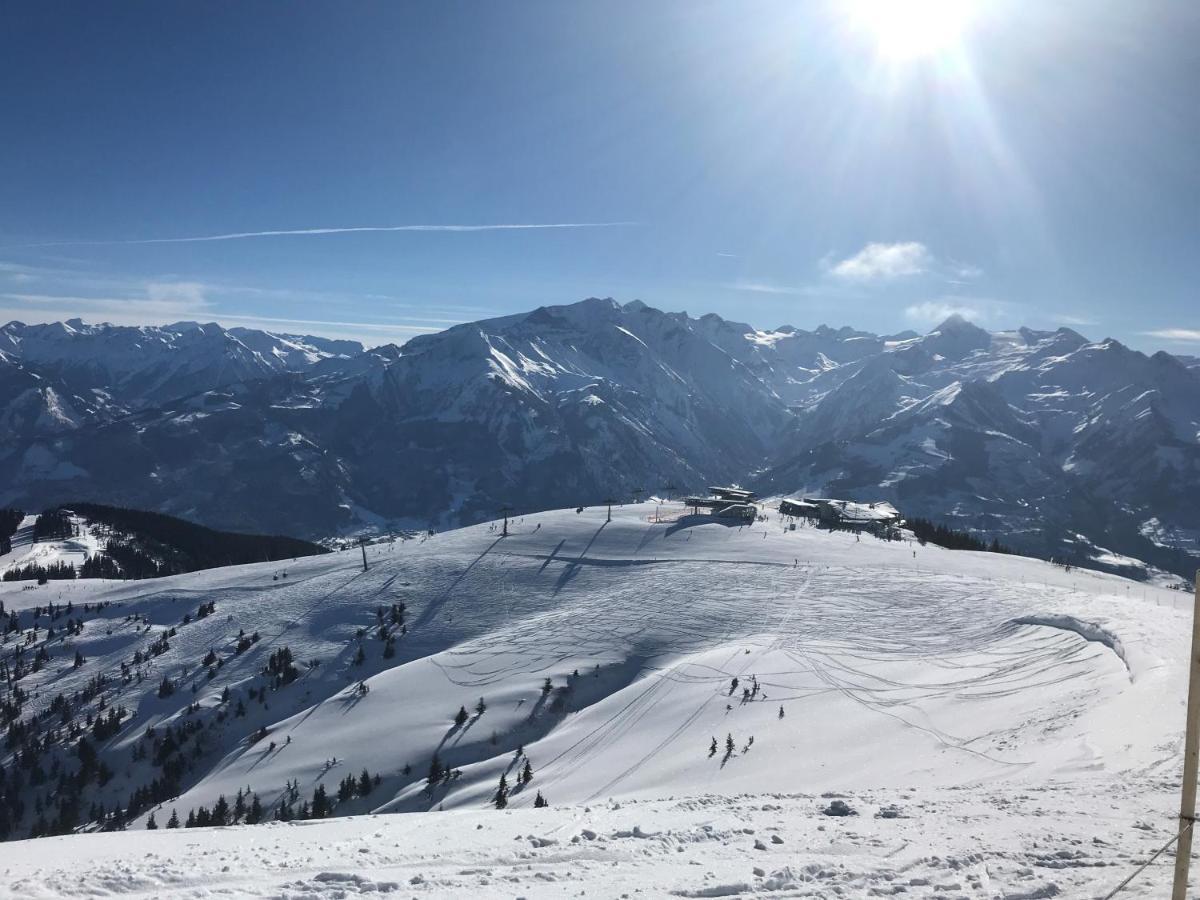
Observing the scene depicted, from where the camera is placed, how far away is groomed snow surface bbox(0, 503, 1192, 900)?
15.2m

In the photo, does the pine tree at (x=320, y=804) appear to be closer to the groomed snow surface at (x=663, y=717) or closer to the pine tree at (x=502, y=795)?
the groomed snow surface at (x=663, y=717)

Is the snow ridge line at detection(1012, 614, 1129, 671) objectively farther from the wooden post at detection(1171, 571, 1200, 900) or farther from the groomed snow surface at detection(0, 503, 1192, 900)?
the wooden post at detection(1171, 571, 1200, 900)

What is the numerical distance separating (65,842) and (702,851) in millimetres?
18366

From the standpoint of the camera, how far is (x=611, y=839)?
17.6 metres

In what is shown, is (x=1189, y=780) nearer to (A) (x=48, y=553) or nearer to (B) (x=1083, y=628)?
(B) (x=1083, y=628)

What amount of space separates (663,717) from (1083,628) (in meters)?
29.3

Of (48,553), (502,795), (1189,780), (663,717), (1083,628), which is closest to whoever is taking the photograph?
(1189,780)

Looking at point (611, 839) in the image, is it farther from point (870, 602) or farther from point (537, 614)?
point (537, 614)

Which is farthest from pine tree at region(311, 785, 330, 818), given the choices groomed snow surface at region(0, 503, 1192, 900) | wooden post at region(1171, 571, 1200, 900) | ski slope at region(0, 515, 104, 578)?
ski slope at region(0, 515, 104, 578)

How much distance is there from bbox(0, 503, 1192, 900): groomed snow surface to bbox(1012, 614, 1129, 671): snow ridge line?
0.76 ft

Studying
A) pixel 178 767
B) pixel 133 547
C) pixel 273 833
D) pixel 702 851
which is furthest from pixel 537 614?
pixel 133 547

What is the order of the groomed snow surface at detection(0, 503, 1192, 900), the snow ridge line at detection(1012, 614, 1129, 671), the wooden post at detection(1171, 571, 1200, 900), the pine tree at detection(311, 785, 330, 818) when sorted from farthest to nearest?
the pine tree at detection(311, 785, 330, 818) < the snow ridge line at detection(1012, 614, 1129, 671) < the groomed snow surface at detection(0, 503, 1192, 900) < the wooden post at detection(1171, 571, 1200, 900)

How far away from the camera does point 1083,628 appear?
4784cm

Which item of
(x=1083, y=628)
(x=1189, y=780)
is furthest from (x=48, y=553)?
(x=1189, y=780)
